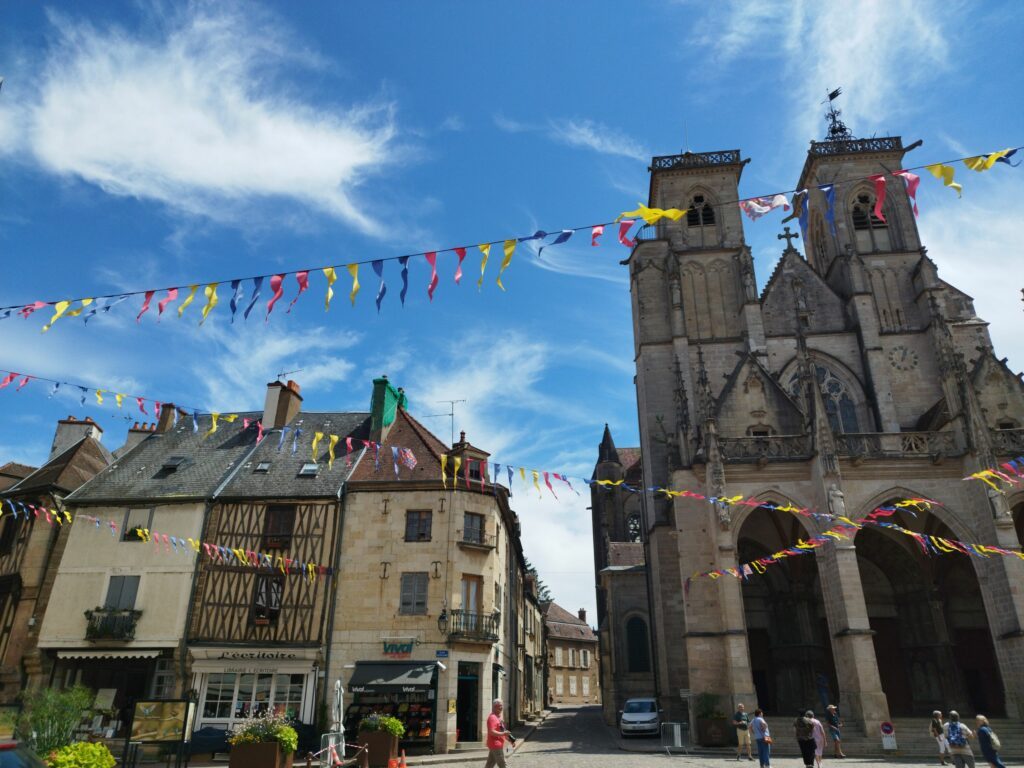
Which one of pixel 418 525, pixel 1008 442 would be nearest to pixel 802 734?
pixel 418 525

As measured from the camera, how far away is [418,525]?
19438 millimetres

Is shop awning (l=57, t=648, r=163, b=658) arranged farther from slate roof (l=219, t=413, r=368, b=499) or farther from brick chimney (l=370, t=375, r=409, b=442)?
brick chimney (l=370, t=375, r=409, b=442)

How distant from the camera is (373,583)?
1875 centimetres

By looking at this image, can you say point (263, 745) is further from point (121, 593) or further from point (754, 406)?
point (754, 406)

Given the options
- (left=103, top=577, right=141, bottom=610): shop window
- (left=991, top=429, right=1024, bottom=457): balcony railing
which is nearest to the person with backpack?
(left=991, top=429, right=1024, bottom=457): balcony railing

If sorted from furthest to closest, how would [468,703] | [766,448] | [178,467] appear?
[178,467]
[766,448]
[468,703]

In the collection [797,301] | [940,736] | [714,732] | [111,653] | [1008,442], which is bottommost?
[714,732]

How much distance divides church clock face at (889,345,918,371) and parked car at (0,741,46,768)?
2590 centimetres

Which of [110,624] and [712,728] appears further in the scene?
[110,624]

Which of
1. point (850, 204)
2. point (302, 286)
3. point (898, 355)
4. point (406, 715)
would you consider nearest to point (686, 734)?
point (406, 715)

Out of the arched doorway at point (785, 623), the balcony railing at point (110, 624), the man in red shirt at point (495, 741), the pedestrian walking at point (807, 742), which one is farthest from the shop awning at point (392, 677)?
the arched doorway at point (785, 623)

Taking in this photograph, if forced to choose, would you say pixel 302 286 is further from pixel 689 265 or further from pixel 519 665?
pixel 519 665

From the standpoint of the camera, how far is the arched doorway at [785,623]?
2134 centimetres

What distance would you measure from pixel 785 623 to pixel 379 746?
14.7 m
